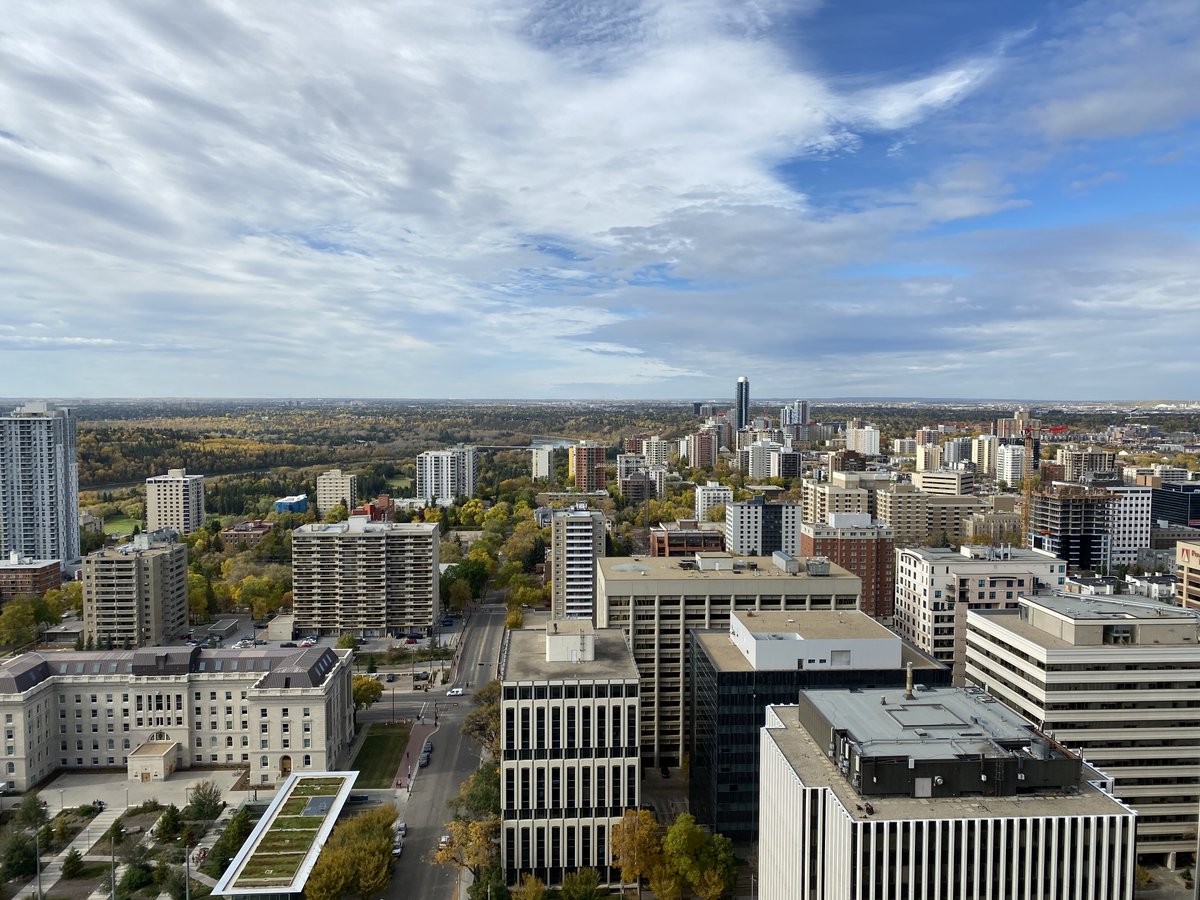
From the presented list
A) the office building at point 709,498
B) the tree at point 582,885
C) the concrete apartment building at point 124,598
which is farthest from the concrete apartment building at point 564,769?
the office building at point 709,498

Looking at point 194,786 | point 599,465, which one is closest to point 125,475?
point 599,465

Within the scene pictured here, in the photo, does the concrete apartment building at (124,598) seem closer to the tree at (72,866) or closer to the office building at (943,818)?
the tree at (72,866)

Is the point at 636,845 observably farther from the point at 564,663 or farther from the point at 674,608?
the point at 674,608

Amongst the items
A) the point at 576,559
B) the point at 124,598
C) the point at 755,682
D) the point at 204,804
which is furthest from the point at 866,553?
the point at 124,598

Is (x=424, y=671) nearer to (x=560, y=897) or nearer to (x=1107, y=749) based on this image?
(x=560, y=897)

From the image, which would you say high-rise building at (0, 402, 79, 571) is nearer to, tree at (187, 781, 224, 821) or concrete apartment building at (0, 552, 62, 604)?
concrete apartment building at (0, 552, 62, 604)

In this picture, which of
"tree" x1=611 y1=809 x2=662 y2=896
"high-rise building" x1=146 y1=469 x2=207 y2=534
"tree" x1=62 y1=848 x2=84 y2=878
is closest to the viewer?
"tree" x1=611 y1=809 x2=662 y2=896

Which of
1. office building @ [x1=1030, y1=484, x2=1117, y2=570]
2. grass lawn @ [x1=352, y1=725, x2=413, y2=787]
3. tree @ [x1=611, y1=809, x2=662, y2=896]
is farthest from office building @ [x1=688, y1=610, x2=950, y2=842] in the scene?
office building @ [x1=1030, y1=484, x2=1117, y2=570]

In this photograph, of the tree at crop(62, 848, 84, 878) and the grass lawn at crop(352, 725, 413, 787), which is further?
the grass lawn at crop(352, 725, 413, 787)
